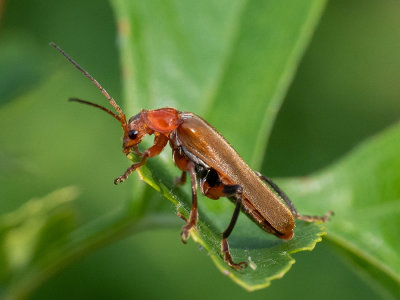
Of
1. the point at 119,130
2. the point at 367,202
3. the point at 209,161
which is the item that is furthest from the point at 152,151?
the point at 119,130

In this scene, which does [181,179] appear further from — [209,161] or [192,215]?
[192,215]

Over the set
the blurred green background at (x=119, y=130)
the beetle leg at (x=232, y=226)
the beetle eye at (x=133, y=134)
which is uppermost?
the beetle eye at (x=133, y=134)

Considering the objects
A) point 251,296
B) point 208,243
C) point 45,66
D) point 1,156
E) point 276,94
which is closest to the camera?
point 208,243

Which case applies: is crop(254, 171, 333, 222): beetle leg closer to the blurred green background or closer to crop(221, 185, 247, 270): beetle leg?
crop(221, 185, 247, 270): beetle leg

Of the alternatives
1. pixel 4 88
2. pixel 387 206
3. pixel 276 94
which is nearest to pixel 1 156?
pixel 4 88

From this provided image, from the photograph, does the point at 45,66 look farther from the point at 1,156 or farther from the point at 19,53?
the point at 1,156

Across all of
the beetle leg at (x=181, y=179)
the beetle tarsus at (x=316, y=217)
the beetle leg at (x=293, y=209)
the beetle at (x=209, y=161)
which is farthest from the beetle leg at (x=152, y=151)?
the beetle tarsus at (x=316, y=217)

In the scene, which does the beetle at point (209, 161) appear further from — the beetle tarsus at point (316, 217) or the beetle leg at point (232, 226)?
the beetle tarsus at point (316, 217)
